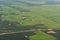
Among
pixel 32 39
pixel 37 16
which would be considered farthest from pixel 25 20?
pixel 32 39

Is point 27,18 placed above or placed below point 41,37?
above

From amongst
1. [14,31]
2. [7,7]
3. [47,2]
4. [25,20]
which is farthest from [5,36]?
[47,2]

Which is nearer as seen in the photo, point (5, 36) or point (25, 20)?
point (5, 36)

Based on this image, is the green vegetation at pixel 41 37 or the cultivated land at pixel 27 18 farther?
the cultivated land at pixel 27 18

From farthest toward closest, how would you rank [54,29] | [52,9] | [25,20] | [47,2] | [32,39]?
[47,2]
[52,9]
[25,20]
[54,29]
[32,39]

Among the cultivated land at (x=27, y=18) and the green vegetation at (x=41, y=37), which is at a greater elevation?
the cultivated land at (x=27, y=18)

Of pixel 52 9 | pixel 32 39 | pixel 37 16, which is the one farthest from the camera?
pixel 52 9

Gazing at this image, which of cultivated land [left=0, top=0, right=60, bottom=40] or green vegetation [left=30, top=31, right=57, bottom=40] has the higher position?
cultivated land [left=0, top=0, right=60, bottom=40]

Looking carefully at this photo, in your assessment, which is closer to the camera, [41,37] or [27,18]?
[41,37]

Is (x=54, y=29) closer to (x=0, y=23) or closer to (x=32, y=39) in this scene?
(x=32, y=39)

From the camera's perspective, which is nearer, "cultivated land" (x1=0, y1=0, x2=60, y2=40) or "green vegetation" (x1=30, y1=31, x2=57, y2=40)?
"green vegetation" (x1=30, y1=31, x2=57, y2=40)
